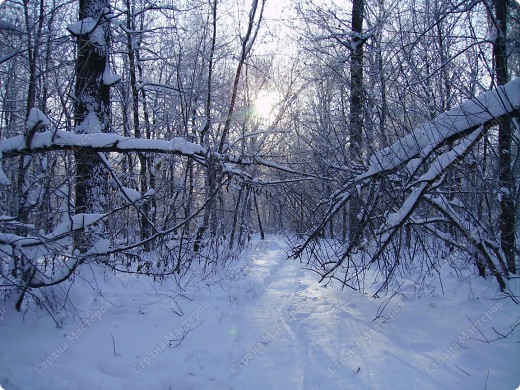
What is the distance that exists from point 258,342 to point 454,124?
10.6 feet

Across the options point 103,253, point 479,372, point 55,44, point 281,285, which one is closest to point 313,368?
point 479,372

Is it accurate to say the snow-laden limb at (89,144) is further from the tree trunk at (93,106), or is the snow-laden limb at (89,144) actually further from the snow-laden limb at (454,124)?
the snow-laden limb at (454,124)

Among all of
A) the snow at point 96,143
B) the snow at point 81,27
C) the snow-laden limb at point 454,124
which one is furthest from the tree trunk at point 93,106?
the snow-laden limb at point 454,124

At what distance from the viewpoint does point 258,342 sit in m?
4.07

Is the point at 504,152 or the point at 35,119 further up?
the point at 35,119

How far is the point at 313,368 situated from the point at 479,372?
1.52 meters

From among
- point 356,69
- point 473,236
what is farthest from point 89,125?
point 473,236

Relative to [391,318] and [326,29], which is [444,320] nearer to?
[391,318]

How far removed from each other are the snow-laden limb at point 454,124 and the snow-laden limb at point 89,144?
2.21 m

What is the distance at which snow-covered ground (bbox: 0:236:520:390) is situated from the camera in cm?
310

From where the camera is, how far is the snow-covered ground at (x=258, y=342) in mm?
3104

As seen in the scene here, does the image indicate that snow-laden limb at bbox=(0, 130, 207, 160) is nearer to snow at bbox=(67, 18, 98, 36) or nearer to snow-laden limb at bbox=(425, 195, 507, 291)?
snow at bbox=(67, 18, 98, 36)

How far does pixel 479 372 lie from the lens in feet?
10.3

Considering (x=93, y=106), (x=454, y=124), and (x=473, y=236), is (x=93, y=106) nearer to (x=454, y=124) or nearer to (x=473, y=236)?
(x=454, y=124)
